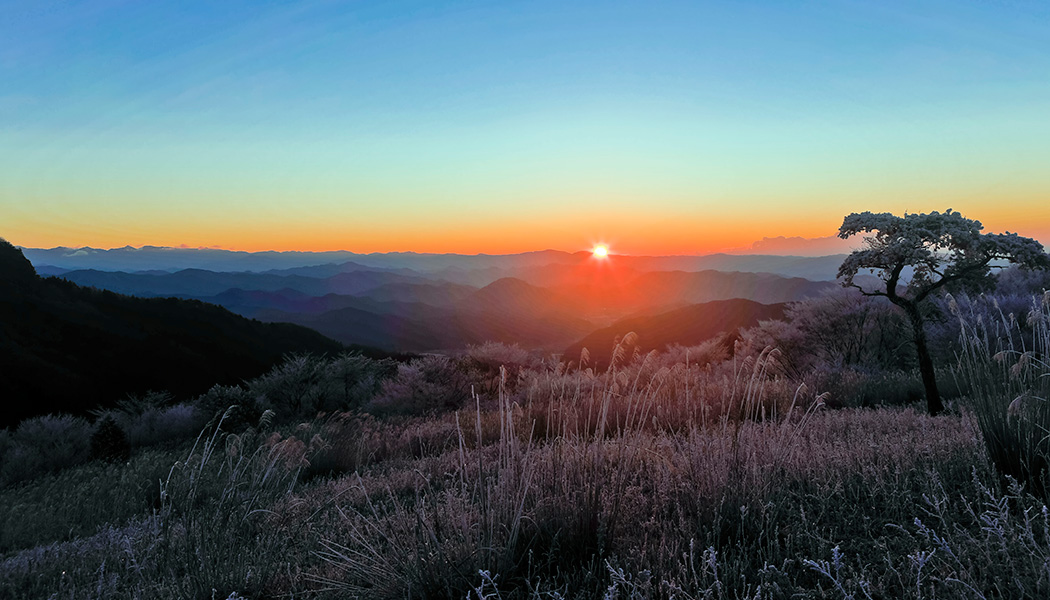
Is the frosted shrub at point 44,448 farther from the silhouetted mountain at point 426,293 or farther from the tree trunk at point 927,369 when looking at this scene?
the silhouetted mountain at point 426,293

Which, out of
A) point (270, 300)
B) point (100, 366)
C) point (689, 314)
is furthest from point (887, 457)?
point (270, 300)

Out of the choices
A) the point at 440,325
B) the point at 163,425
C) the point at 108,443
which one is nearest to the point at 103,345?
the point at 163,425

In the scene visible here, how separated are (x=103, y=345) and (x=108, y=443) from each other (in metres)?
31.7

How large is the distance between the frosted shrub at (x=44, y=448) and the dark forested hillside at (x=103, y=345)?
17075 mm

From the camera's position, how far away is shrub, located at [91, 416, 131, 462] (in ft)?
42.0

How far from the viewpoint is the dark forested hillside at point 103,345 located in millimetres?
30734

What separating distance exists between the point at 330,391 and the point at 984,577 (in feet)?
65.4

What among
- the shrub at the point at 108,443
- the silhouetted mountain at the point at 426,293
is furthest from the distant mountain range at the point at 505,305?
the shrub at the point at 108,443

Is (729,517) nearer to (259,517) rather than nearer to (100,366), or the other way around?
(259,517)

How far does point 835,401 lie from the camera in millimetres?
8711

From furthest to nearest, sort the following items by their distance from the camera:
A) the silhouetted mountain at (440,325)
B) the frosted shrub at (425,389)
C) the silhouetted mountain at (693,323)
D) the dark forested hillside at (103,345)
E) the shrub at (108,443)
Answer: the silhouetted mountain at (440,325) < the silhouetted mountain at (693,323) < the dark forested hillside at (103,345) < the frosted shrub at (425,389) < the shrub at (108,443)

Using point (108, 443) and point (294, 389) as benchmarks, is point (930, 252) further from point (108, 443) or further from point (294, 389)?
point (294, 389)

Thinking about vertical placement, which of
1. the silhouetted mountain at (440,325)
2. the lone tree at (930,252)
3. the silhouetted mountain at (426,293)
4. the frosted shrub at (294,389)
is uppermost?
the lone tree at (930,252)

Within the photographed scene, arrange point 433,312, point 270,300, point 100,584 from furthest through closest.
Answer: point 270,300, point 433,312, point 100,584
